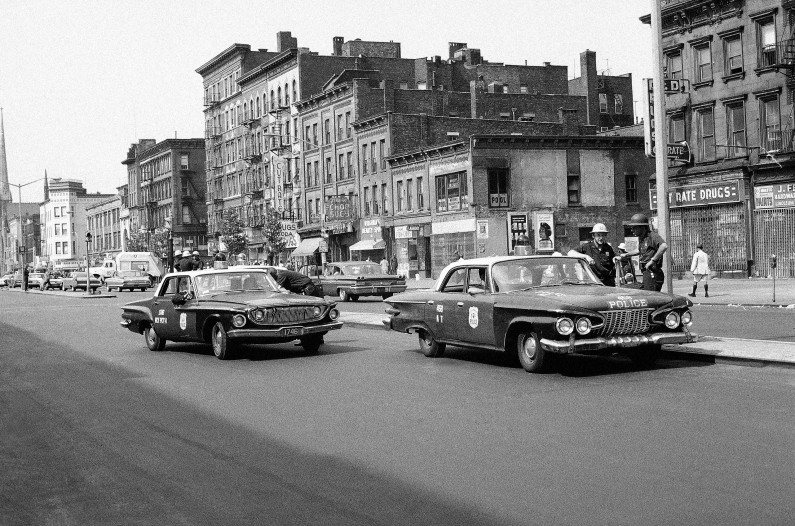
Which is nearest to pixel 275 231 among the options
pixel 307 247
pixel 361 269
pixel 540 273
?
pixel 307 247

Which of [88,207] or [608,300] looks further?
[88,207]

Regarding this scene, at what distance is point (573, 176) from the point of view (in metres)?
59.9

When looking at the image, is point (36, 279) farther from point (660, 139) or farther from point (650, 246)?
point (650, 246)

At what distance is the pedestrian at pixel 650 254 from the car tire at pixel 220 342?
6.21 m

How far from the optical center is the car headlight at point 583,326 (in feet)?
37.2

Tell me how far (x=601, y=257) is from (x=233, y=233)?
7163cm

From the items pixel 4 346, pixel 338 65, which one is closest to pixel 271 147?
pixel 338 65

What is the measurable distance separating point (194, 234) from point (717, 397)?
346 ft

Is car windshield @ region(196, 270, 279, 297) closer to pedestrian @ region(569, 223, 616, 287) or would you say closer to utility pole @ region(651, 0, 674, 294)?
pedestrian @ region(569, 223, 616, 287)

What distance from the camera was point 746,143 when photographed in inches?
1713

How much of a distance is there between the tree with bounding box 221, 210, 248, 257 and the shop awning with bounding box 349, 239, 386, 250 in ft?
62.1

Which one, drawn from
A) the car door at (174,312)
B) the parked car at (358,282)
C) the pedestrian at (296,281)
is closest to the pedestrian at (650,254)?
the pedestrian at (296,281)

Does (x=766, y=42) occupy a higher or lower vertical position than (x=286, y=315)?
higher

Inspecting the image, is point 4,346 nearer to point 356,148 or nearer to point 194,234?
point 356,148
